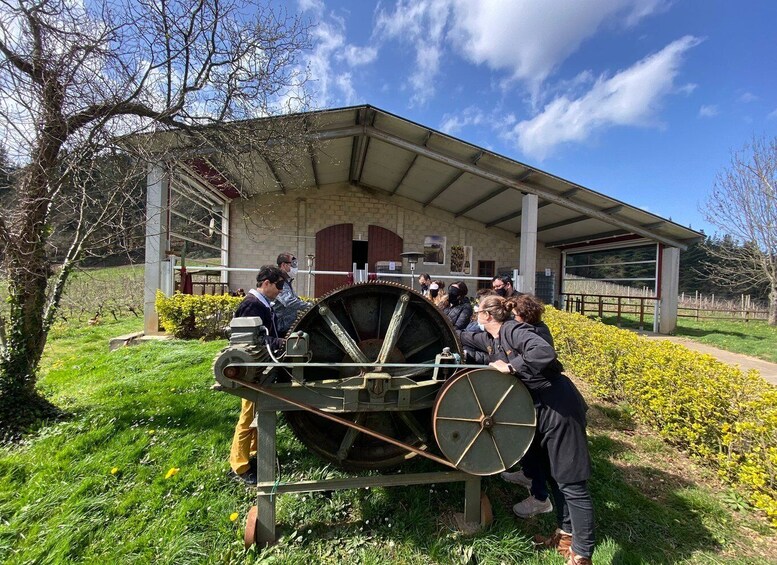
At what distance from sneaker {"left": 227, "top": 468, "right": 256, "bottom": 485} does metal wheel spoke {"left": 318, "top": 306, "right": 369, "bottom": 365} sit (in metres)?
1.53

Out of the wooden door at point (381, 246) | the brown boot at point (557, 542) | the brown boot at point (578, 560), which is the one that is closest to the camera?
the brown boot at point (578, 560)

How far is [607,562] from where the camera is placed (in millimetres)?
2184

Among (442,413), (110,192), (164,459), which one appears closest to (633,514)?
(442,413)

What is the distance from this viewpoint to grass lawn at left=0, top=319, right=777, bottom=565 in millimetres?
2264

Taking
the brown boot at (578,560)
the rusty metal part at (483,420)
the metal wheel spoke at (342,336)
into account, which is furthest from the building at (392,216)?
the brown boot at (578,560)

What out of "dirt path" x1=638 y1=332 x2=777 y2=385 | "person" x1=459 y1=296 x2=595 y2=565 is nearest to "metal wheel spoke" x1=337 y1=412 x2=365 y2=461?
"person" x1=459 y1=296 x2=595 y2=565

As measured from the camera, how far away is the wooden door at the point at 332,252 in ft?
45.6

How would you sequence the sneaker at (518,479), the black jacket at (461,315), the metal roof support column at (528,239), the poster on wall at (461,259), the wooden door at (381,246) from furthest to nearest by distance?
the poster on wall at (461,259)
the wooden door at (381,246)
the metal roof support column at (528,239)
the black jacket at (461,315)
the sneaker at (518,479)

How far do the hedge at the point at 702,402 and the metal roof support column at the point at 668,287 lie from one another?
840cm

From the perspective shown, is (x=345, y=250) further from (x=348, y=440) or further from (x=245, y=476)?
(x=348, y=440)

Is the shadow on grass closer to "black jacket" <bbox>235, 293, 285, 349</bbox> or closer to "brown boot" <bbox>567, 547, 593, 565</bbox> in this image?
"brown boot" <bbox>567, 547, 593, 565</bbox>

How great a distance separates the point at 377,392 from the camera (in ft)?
7.30

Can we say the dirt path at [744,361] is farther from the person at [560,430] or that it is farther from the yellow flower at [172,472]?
the yellow flower at [172,472]

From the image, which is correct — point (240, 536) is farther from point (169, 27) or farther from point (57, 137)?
point (169, 27)
